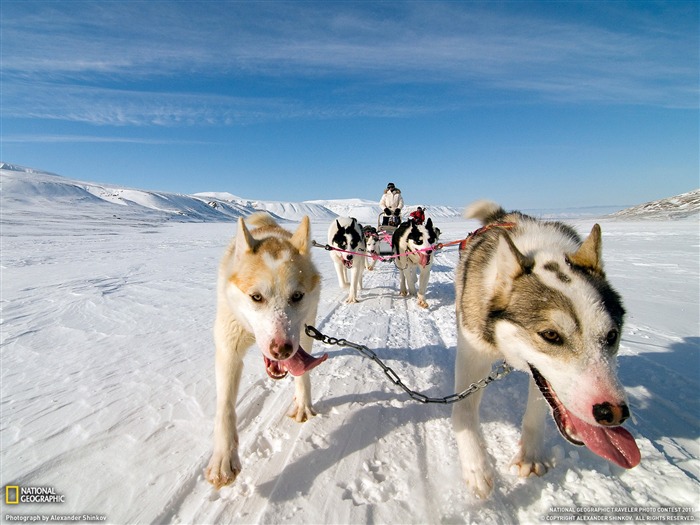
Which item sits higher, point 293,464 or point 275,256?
point 275,256

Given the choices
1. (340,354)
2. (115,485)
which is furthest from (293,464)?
(340,354)

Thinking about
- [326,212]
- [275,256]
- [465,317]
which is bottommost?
[326,212]

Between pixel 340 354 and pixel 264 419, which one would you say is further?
pixel 340 354

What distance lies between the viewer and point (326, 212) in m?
189

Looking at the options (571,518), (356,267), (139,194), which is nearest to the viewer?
(571,518)

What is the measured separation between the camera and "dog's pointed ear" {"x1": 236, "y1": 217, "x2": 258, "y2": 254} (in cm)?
262

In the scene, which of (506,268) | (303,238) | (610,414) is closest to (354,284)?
(303,238)

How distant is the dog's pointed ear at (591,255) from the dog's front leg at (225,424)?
86.2 inches

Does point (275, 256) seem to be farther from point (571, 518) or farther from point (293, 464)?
point (571, 518)

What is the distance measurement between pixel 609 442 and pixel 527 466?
25.9 inches

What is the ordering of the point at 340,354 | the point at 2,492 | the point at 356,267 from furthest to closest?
1. the point at 356,267
2. the point at 340,354
3. the point at 2,492

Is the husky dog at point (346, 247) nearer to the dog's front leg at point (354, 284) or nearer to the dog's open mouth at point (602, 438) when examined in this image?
the dog's front leg at point (354, 284)

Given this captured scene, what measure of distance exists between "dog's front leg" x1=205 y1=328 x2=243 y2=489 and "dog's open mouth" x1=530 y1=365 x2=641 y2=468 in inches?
70.8

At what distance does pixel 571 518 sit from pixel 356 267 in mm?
5312
